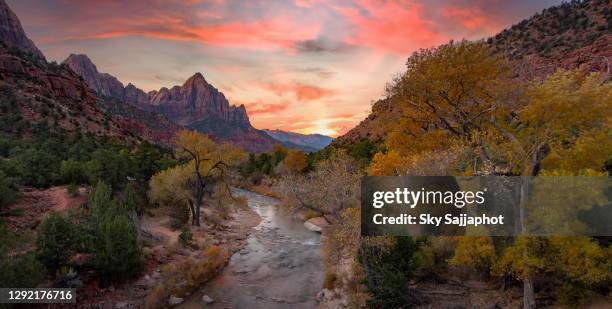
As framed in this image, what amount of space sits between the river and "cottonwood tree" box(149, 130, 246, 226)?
7.28m

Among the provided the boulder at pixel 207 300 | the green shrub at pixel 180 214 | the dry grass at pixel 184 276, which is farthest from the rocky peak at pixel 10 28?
the boulder at pixel 207 300

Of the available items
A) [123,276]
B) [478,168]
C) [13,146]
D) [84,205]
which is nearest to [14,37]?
[13,146]

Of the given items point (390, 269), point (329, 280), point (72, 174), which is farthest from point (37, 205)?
point (390, 269)

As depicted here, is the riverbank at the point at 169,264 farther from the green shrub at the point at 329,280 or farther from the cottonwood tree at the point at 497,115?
the cottonwood tree at the point at 497,115

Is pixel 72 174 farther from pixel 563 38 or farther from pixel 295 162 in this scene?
pixel 563 38

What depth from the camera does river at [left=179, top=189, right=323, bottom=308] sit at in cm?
1972

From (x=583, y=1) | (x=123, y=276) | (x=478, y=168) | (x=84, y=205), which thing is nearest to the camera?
(x=478, y=168)

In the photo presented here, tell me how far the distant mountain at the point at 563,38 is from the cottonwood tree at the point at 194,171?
64.4 feet

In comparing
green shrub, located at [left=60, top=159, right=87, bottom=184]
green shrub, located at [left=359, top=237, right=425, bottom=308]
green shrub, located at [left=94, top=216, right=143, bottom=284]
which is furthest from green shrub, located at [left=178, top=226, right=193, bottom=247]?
green shrub, located at [left=359, top=237, right=425, bottom=308]

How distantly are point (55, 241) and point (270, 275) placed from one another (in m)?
13.1

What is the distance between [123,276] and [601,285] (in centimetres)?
2374

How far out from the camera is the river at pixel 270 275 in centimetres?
1972

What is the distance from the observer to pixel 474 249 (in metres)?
15.6

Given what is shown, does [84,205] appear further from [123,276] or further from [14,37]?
[14,37]
